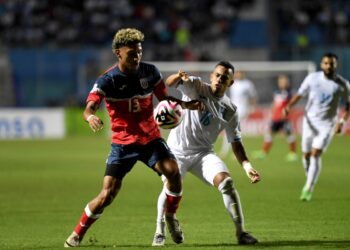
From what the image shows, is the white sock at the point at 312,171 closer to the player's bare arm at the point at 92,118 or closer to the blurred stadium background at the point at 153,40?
the player's bare arm at the point at 92,118

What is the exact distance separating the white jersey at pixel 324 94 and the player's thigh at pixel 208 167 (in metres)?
4.96

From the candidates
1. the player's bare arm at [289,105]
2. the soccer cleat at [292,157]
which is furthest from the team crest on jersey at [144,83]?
the soccer cleat at [292,157]

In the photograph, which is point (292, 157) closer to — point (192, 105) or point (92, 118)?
point (192, 105)

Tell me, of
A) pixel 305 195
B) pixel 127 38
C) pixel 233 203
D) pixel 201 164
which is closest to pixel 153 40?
pixel 305 195

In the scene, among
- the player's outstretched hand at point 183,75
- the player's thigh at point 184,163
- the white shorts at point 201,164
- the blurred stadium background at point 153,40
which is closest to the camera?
the player's outstretched hand at point 183,75

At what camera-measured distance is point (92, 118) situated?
797 cm

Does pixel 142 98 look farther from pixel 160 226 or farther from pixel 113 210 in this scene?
pixel 113 210

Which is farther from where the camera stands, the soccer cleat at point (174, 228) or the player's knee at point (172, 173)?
the soccer cleat at point (174, 228)

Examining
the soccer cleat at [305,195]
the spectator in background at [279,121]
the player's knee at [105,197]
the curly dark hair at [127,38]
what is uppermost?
the curly dark hair at [127,38]

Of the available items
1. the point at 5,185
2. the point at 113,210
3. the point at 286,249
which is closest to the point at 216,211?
the point at 113,210

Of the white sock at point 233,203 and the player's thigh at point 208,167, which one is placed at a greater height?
the player's thigh at point 208,167

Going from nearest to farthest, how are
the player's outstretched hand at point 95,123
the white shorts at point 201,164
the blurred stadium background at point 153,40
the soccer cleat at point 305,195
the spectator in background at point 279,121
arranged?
the player's outstretched hand at point 95,123
the white shorts at point 201,164
the soccer cleat at point 305,195
the spectator in background at point 279,121
the blurred stadium background at point 153,40

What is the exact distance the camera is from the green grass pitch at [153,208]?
31.0ft

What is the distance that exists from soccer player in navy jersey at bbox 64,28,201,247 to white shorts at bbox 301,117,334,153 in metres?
5.36
